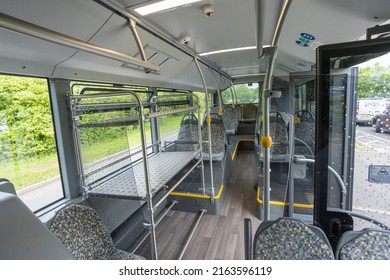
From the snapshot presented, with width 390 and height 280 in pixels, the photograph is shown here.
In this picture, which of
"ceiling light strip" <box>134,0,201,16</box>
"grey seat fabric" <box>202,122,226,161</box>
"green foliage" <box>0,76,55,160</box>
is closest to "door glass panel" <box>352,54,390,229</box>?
"ceiling light strip" <box>134,0,201,16</box>

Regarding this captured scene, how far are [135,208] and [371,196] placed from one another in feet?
6.97

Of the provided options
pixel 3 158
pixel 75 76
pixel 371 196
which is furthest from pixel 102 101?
pixel 371 196

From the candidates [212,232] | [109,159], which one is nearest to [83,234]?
[109,159]

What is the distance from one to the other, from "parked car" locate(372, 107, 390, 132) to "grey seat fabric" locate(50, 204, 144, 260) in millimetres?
1759

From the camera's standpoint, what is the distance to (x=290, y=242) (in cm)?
104

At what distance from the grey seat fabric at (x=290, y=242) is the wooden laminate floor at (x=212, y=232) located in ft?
3.85

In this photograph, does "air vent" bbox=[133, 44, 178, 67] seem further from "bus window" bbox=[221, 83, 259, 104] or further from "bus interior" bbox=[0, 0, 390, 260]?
"bus window" bbox=[221, 83, 259, 104]

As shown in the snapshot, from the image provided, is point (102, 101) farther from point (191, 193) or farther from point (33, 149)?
point (191, 193)

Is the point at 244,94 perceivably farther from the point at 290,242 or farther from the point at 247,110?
the point at 290,242

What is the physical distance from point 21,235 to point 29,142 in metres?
1.61

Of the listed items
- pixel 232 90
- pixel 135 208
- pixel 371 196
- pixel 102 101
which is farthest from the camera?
pixel 232 90

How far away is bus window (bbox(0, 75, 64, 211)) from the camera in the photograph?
1429 mm

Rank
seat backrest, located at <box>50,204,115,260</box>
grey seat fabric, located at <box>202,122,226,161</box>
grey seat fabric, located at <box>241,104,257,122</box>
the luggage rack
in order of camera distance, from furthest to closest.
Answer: grey seat fabric, located at <box>241,104,257,122</box> < grey seat fabric, located at <box>202,122,226,161</box> < the luggage rack < seat backrest, located at <box>50,204,115,260</box>
